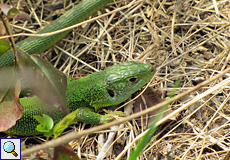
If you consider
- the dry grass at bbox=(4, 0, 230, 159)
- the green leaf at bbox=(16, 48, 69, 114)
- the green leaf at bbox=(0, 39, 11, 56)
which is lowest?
the dry grass at bbox=(4, 0, 230, 159)

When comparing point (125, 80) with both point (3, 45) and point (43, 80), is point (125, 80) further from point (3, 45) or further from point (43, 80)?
point (3, 45)

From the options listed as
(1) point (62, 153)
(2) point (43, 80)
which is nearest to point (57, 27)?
(2) point (43, 80)

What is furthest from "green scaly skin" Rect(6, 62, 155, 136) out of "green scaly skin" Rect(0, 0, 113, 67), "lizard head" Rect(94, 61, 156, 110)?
"green scaly skin" Rect(0, 0, 113, 67)

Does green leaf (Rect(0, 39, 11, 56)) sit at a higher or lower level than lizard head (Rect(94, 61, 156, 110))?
higher

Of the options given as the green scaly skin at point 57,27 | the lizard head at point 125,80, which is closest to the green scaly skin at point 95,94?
the lizard head at point 125,80

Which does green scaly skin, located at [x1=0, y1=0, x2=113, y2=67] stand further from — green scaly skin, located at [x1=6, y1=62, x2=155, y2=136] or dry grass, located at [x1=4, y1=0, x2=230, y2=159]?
green scaly skin, located at [x1=6, y1=62, x2=155, y2=136]

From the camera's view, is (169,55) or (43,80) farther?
(169,55)
